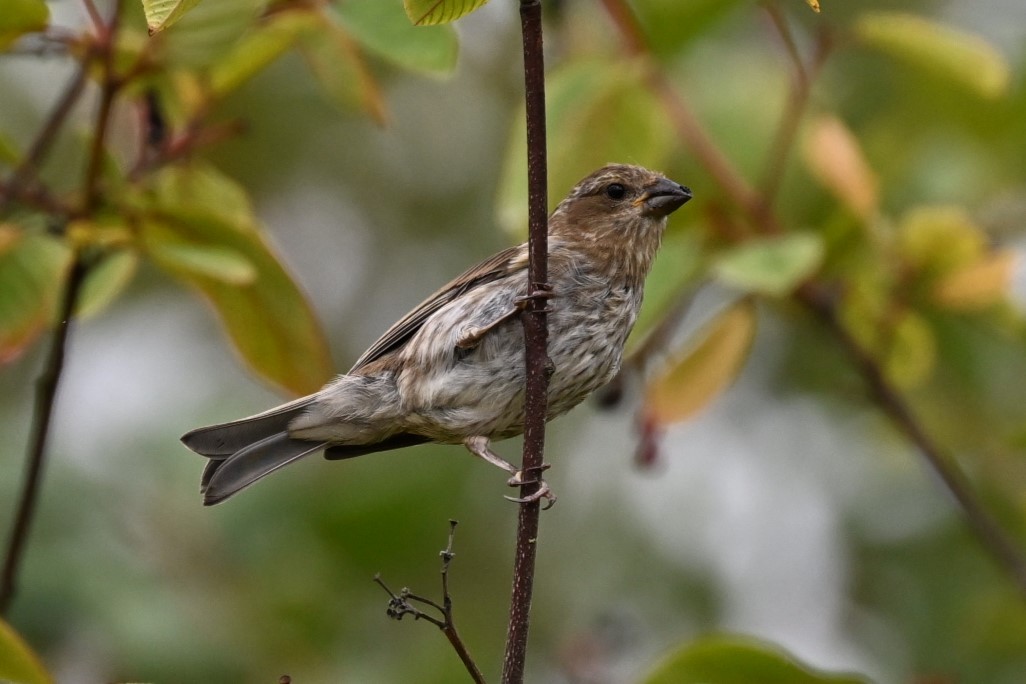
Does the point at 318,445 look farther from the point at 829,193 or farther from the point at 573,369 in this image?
the point at 829,193

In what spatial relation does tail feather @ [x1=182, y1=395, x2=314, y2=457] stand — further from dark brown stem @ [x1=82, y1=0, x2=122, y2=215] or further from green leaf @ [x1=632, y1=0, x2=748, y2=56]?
green leaf @ [x1=632, y1=0, x2=748, y2=56]

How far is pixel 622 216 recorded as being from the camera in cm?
489

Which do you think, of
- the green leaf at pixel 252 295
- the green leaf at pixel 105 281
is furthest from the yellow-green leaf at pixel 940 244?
the green leaf at pixel 105 281

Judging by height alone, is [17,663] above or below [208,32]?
below

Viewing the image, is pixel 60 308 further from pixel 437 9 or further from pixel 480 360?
pixel 437 9

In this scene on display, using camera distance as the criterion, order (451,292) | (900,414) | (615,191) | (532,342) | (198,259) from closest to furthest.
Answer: (532,342) < (198,259) < (900,414) < (451,292) < (615,191)

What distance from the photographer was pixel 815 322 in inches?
199

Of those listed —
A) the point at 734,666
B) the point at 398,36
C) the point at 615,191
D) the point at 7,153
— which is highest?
the point at 398,36

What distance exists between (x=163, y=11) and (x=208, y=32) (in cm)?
94

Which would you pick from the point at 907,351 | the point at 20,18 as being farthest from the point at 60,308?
the point at 907,351

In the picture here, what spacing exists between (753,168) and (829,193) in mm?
847

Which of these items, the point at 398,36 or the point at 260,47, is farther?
the point at 260,47

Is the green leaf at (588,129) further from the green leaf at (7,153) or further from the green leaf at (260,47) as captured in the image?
the green leaf at (7,153)

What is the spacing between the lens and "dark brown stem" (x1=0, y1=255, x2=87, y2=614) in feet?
11.6
